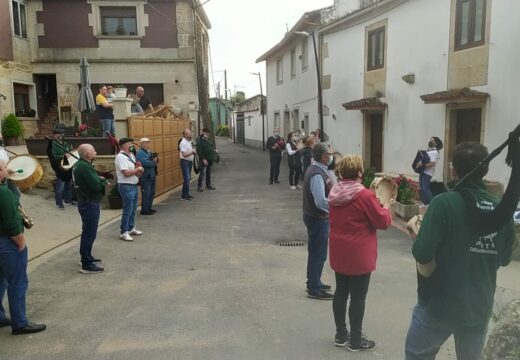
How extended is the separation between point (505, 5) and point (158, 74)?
12.8 meters

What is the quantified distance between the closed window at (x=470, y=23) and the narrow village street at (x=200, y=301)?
4887 millimetres

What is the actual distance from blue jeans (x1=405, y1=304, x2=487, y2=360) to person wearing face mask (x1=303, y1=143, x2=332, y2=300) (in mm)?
2089

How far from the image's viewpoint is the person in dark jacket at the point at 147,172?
9516 mm

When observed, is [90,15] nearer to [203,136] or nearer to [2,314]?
[203,136]

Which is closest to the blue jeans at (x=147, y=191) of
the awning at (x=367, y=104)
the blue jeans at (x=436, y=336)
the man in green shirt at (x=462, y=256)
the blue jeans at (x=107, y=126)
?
the blue jeans at (x=107, y=126)

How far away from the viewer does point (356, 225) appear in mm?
3760

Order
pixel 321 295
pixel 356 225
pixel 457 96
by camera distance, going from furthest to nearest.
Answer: pixel 457 96
pixel 321 295
pixel 356 225

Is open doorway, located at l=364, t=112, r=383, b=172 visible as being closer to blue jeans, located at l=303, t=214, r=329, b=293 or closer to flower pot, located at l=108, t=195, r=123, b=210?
flower pot, located at l=108, t=195, r=123, b=210

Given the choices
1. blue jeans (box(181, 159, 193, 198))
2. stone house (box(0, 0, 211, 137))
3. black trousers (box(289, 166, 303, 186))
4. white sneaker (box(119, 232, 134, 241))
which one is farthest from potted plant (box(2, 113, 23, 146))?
white sneaker (box(119, 232, 134, 241))

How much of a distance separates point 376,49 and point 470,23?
→ 13.6 ft

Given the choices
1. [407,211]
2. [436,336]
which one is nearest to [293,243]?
[407,211]

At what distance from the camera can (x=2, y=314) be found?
4.39 meters

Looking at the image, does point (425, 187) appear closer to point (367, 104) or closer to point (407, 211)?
point (407, 211)

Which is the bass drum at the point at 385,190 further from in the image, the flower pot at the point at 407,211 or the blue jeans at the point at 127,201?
the flower pot at the point at 407,211
